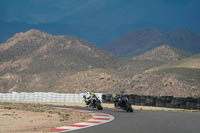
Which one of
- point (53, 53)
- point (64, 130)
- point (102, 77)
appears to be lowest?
point (64, 130)

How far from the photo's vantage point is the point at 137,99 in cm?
3681

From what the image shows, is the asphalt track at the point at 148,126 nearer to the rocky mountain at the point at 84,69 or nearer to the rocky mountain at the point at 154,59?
the rocky mountain at the point at 84,69

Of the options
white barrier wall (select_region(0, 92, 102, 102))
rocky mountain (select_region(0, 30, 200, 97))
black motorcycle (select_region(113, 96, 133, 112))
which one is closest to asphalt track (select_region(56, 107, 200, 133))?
black motorcycle (select_region(113, 96, 133, 112))

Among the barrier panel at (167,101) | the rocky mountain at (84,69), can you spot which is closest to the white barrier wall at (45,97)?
the barrier panel at (167,101)

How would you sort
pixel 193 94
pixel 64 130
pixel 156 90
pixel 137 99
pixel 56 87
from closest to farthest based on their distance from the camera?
pixel 64 130, pixel 137 99, pixel 193 94, pixel 156 90, pixel 56 87

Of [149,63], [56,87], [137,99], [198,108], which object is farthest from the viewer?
[149,63]

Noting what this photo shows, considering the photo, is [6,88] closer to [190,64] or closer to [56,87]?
[56,87]

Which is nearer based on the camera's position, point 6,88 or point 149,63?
point 6,88

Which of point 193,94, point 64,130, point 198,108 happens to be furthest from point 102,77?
point 64,130

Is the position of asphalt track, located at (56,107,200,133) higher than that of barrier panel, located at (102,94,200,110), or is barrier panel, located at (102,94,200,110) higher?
barrier panel, located at (102,94,200,110)

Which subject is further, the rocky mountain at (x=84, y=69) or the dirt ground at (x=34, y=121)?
the rocky mountain at (x=84, y=69)

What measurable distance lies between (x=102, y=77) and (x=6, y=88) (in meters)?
27.4

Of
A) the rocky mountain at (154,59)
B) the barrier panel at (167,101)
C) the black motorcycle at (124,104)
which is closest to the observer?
the black motorcycle at (124,104)

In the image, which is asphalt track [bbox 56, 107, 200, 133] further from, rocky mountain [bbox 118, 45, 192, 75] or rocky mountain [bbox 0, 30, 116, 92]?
rocky mountain [bbox 118, 45, 192, 75]
